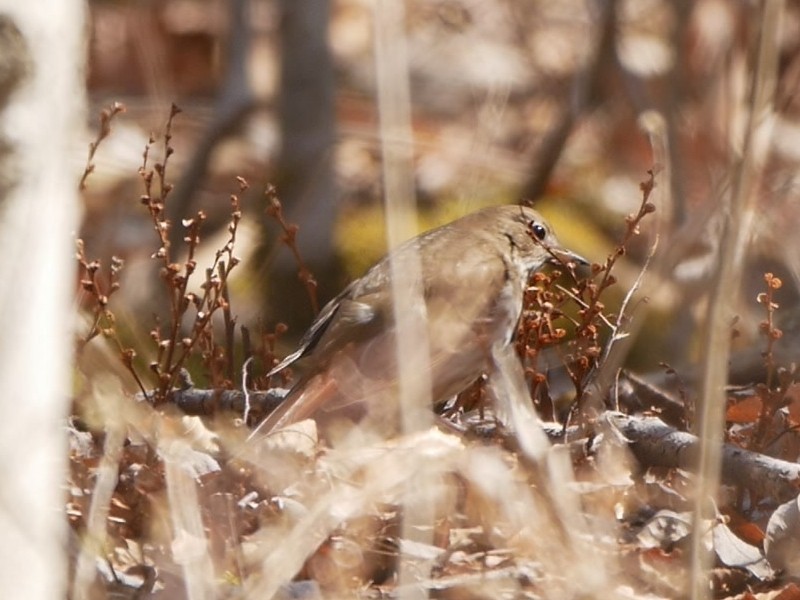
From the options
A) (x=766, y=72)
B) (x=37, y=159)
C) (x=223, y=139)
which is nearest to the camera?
Result: (x=766, y=72)

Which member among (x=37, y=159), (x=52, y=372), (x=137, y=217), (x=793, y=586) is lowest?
(x=137, y=217)

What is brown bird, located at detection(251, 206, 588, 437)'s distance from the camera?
163 inches

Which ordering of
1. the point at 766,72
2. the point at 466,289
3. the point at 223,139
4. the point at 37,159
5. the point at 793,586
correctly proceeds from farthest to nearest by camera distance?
the point at 223,139 < the point at 466,289 < the point at 793,586 < the point at 37,159 < the point at 766,72

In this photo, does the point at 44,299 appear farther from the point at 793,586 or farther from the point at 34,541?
the point at 793,586

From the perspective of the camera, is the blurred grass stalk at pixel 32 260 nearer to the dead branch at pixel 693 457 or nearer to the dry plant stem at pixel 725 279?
the dry plant stem at pixel 725 279

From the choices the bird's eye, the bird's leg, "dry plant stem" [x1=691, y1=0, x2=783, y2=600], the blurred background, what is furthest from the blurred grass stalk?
the bird's eye

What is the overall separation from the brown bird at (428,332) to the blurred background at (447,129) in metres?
0.60

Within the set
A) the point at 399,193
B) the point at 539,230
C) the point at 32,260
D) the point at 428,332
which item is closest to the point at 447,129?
the point at 539,230

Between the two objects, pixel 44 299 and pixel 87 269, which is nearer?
pixel 44 299

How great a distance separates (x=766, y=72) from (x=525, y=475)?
1713 millimetres

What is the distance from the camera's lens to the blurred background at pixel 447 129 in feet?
22.9

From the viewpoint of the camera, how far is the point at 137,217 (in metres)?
9.71

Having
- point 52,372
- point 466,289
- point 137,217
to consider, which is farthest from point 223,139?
point 52,372

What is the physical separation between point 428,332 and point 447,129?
7518mm
